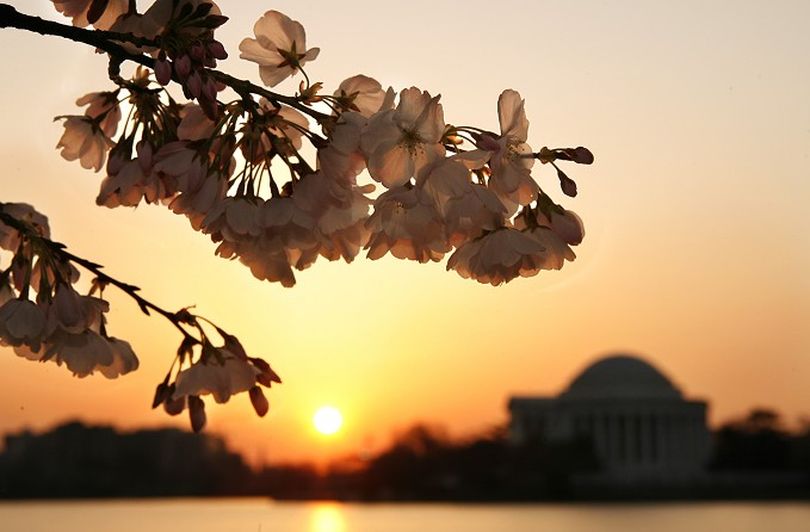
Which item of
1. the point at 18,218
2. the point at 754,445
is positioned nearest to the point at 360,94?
the point at 18,218

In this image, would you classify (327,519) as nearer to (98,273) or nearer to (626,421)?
(626,421)

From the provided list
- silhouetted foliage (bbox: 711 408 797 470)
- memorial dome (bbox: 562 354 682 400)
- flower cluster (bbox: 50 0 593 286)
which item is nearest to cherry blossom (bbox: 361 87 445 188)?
flower cluster (bbox: 50 0 593 286)

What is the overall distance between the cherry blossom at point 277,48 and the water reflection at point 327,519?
74.7m

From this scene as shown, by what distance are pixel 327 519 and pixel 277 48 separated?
9075 cm

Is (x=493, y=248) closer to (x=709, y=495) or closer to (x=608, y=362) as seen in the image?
(x=608, y=362)

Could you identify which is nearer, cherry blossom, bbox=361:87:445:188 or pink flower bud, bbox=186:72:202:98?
cherry blossom, bbox=361:87:445:188

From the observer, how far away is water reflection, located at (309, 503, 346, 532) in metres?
77.8

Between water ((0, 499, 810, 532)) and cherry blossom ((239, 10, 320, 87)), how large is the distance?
67.9 m

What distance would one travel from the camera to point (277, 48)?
204 cm

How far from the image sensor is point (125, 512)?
341 feet

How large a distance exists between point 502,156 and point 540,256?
0.53 feet

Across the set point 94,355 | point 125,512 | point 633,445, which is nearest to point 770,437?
point 633,445

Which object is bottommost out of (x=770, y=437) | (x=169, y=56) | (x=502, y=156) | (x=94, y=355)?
(x=94, y=355)

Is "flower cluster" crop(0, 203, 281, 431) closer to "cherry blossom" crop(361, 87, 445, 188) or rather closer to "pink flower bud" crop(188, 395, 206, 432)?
"pink flower bud" crop(188, 395, 206, 432)
